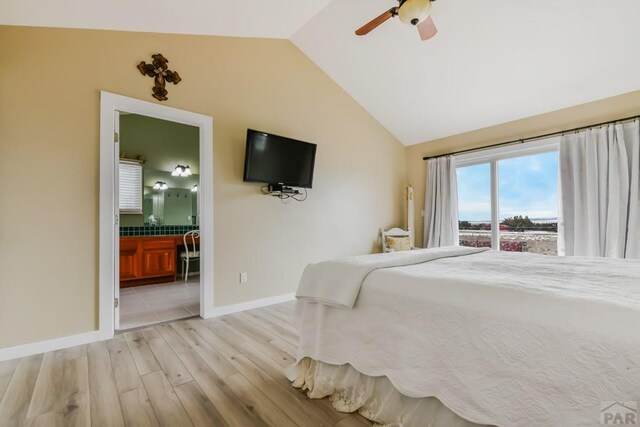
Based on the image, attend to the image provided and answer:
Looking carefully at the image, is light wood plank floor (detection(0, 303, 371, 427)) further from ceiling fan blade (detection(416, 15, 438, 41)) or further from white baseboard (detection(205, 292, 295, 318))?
ceiling fan blade (detection(416, 15, 438, 41))

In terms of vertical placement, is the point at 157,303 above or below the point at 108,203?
below

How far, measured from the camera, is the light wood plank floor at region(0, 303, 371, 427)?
1.50 metres

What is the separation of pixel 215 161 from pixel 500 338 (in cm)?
295

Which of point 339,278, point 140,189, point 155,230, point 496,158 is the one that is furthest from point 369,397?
point 140,189

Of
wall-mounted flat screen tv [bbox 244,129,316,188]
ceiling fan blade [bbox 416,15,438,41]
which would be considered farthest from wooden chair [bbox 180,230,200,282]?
ceiling fan blade [bbox 416,15,438,41]

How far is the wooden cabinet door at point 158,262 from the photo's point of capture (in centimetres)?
459

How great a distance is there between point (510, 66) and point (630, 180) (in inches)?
70.2

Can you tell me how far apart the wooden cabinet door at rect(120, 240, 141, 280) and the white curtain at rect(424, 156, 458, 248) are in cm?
474

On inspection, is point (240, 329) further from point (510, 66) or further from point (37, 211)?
point (510, 66)

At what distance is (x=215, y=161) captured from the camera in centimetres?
315

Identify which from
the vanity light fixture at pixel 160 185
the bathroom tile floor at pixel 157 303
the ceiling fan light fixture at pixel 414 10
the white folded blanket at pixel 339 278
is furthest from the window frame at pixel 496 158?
the vanity light fixture at pixel 160 185

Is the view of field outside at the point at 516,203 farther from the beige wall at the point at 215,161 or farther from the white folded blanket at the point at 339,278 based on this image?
the white folded blanket at the point at 339,278

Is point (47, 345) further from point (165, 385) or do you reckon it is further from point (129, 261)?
point (129, 261)

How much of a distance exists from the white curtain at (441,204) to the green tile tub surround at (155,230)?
14.2 ft
